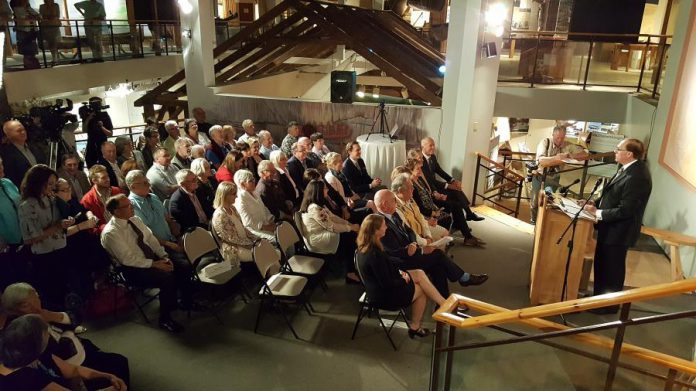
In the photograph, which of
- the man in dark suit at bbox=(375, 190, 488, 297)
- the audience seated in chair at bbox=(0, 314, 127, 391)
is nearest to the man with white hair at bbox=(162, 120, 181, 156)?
the man in dark suit at bbox=(375, 190, 488, 297)

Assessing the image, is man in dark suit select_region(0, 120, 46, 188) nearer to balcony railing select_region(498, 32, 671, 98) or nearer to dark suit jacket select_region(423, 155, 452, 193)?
dark suit jacket select_region(423, 155, 452, 193)

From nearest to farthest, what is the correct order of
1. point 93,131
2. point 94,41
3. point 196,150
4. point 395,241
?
point 395,241
point 196,150
point 93,131
point 94,41

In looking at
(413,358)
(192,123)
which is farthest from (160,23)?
(413,358)

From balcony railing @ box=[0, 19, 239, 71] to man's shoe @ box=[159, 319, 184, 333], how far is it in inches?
269

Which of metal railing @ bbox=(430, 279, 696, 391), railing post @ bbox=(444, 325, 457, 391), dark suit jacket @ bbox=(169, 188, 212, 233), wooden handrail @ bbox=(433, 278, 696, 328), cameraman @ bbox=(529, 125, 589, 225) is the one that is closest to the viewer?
wooden handrail @ bbox=(433, 278, 696, 328)

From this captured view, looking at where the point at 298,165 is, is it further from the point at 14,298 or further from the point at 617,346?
the point at 617,346

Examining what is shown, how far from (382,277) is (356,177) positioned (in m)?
2.86

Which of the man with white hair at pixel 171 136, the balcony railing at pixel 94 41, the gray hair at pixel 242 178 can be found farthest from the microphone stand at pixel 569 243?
the balcony railing at pixel 94 41

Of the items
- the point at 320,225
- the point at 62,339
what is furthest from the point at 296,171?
the point at 62,339

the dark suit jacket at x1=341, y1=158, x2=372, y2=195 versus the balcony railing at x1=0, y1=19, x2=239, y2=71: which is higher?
Answer: the balcony railing at x1=0, y1=19, x2=239, y2=71

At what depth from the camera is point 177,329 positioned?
4.15m

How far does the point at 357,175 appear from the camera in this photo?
6492 mm

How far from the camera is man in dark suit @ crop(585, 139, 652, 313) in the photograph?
4047 millimetres

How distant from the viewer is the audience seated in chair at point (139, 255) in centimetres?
390
